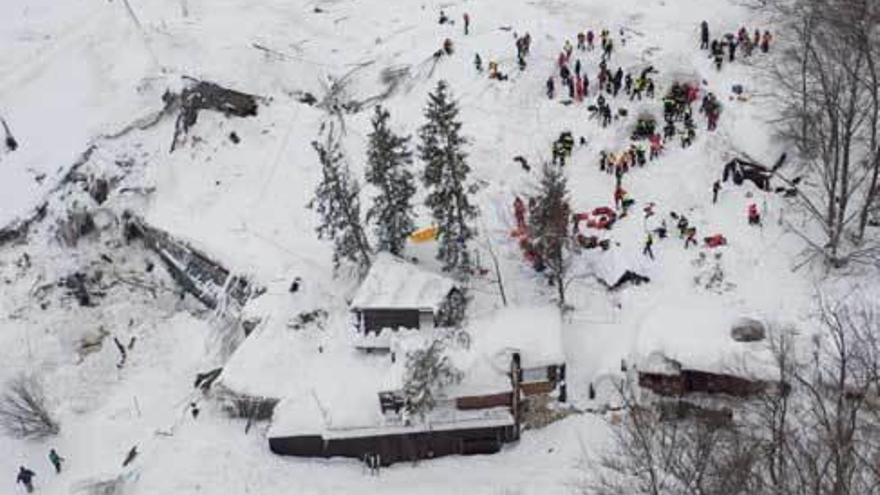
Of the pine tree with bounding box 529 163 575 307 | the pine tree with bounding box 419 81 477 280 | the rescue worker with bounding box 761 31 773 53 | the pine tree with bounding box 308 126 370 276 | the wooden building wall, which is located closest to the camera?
the wooden building wall

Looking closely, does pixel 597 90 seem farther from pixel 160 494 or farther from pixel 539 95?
pixel 160 494

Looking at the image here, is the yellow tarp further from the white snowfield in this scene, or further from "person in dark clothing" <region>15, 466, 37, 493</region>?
"person in dark clothing" <region>15, 466, 37, 493</region>

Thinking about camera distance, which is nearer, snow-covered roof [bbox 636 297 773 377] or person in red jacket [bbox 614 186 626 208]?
snow-covered roof [bbox 636 297 773 377]

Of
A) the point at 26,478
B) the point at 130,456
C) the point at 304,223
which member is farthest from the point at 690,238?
the point at 26,478

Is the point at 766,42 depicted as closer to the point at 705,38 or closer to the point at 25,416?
the point at 705,38

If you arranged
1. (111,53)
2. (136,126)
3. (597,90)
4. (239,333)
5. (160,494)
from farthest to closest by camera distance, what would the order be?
(111,53), (136,126), (597,90), (239,333), (160,494)

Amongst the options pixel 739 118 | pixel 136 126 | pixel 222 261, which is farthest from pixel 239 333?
pixel 739 118

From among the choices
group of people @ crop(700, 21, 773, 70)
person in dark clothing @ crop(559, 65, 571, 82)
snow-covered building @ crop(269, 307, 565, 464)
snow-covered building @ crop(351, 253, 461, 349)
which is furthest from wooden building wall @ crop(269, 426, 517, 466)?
group of people @ crop(700, 21, 773, 70)
